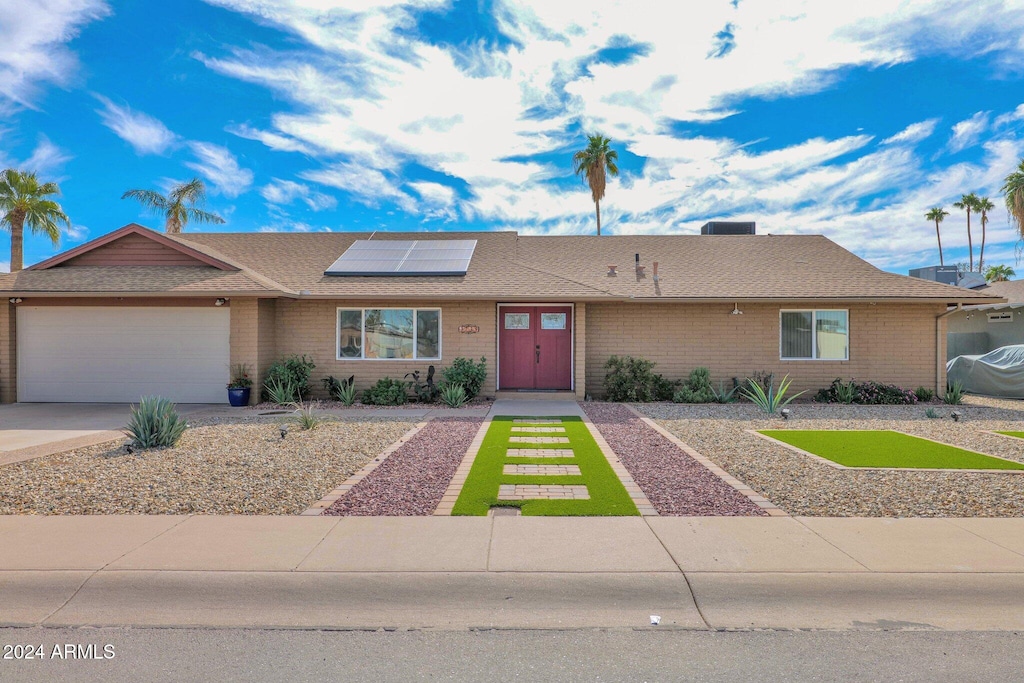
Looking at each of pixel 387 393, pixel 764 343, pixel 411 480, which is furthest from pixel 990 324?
pixel 411 480

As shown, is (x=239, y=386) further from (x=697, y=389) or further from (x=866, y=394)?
(x=866, y=394)

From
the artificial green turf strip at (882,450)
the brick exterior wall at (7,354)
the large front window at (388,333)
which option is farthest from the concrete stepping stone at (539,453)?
the brick exterior wall at (7,354)

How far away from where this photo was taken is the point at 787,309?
49.1 feet

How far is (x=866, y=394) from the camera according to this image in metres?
14.4

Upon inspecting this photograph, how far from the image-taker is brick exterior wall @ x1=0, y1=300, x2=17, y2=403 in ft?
45.8

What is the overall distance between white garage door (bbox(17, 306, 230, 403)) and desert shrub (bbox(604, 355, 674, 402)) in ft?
31.4

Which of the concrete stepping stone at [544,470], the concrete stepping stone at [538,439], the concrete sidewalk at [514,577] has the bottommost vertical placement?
the concrete sidewalk at [514,577]

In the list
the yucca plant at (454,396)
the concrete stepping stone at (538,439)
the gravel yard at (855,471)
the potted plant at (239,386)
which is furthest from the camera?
the potted plant at (239,386)

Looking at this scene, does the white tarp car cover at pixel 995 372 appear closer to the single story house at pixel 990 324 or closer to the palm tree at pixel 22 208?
the single story house at pixel 990 324

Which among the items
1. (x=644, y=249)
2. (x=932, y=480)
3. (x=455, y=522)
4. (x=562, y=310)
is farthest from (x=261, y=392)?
(x=932, y=480)

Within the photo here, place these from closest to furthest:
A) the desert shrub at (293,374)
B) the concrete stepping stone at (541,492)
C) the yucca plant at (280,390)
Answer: the concrete stepping stone at (541,492) < the yucca plant at (280,390) < the desert shrub at (293,374)

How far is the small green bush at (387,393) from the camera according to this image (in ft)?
45.3

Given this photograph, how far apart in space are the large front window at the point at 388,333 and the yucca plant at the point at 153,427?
6.47m

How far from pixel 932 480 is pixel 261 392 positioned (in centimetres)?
1318
